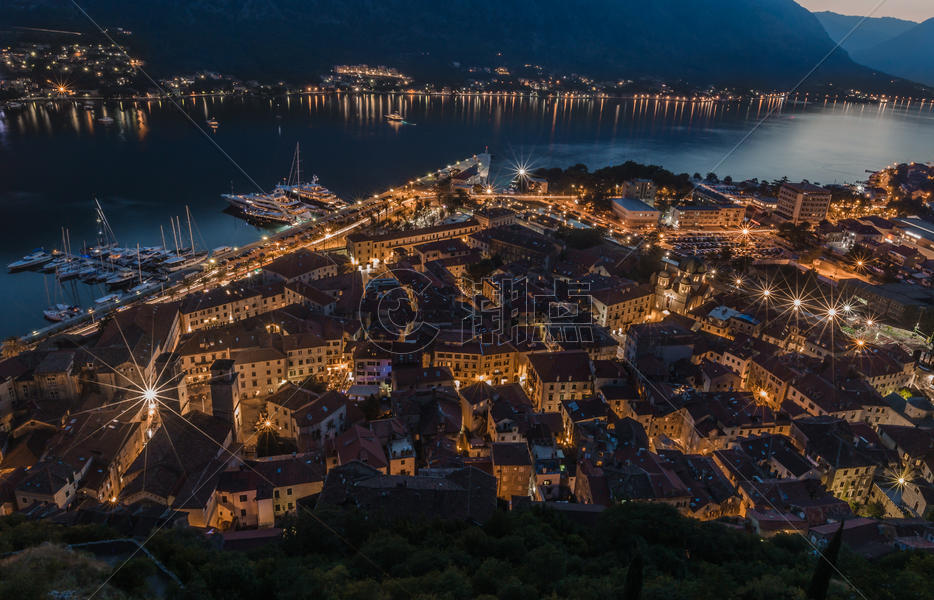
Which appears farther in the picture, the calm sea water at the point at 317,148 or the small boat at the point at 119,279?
the calm sea water at the point at 317,148

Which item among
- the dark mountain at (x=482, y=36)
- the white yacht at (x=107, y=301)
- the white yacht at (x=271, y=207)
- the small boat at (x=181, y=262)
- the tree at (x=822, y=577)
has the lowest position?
the white yacht at (x=107, y=301)

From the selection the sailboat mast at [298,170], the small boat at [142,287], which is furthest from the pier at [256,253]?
the sailboat mast at [298,170]

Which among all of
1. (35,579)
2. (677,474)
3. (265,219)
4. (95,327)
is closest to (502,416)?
(677,474)

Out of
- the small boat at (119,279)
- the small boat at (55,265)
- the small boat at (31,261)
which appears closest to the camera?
the small boat at (119,279)

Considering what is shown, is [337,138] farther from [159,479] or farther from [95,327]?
[159,479]

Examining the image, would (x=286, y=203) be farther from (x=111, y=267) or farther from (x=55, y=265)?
(x=55, y=265)

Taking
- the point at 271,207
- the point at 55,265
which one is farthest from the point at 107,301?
the point at 271,207

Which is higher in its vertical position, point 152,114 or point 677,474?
point 152,114

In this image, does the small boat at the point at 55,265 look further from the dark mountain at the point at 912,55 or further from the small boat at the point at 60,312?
the dark mountain at the point at 912,55
